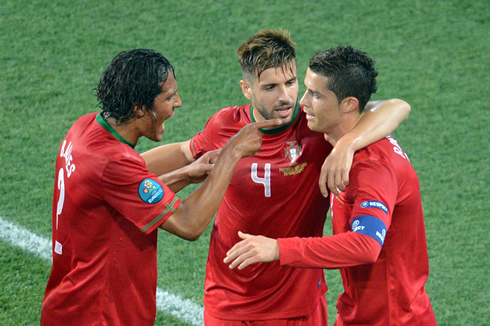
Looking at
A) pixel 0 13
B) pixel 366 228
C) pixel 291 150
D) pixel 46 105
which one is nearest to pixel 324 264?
pixel 366 228

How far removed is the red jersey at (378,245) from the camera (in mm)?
2744

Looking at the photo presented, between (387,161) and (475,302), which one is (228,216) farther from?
(475,302)

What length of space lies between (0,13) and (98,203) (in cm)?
549

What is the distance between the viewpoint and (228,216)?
11.8 feet

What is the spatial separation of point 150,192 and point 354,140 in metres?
0.96

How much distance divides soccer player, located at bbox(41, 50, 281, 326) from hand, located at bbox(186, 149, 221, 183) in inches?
9.8

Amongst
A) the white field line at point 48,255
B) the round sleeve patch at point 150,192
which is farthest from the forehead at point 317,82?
the white field line at point 48,255

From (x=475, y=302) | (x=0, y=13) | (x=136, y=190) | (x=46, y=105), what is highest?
(x=136, y=190)

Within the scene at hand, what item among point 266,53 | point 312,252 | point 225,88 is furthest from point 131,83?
point 225,88

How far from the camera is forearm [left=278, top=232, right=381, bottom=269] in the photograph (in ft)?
8.93

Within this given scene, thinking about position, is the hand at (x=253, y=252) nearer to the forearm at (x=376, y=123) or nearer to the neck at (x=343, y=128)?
the forearm at (x=376, y=123)

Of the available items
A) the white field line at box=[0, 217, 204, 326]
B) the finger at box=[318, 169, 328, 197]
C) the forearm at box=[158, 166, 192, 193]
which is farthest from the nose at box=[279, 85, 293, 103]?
the white field line at box=[0, 217, 204, 326]

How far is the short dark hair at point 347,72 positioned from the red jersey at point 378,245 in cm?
29

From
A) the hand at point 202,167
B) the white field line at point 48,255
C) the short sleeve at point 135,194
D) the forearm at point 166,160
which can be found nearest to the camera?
the short sleeve at point 135,194
